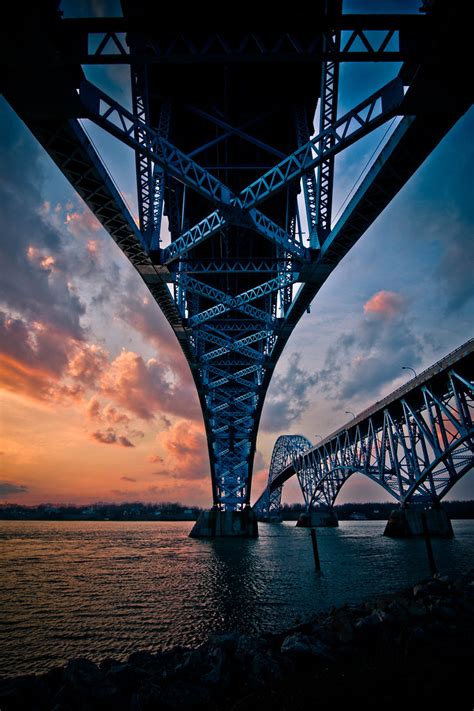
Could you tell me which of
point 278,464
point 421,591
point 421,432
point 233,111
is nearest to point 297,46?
point 233,111

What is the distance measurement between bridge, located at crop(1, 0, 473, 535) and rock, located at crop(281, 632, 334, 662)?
9.42 meters

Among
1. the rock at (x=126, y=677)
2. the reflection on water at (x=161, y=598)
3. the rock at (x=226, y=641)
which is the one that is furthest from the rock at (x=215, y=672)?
the reflection on water at (x=161, y=598)

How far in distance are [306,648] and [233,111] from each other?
15.3 meters

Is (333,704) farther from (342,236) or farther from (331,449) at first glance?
(331,449)

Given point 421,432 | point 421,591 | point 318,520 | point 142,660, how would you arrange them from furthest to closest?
point 318,520 → point 421,432 → point 421,591 → point 142,660

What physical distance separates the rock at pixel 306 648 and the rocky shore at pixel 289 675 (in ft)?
0.05

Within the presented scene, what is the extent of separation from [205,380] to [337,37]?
2555cm

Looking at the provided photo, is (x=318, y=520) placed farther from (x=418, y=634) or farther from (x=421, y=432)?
(x=418, y=634)

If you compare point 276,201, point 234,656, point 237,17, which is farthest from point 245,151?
point 234,656

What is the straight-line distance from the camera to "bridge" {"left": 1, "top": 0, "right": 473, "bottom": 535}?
6617 mm

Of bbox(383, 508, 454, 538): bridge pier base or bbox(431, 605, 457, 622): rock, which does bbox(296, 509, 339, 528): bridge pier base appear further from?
bbox(431, 605, 457, 622): rock

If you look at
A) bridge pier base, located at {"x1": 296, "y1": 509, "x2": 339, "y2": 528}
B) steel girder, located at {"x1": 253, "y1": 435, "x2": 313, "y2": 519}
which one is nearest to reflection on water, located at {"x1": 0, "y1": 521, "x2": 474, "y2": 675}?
bridge pier base, located at {"x1": 296, "y1": 509, "x2": 339, "y2": 528}

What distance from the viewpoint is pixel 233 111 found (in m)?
13.6

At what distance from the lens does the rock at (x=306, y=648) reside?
18.8ft
